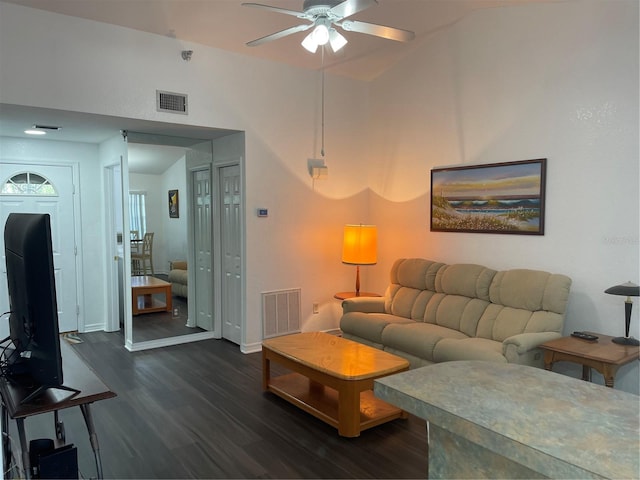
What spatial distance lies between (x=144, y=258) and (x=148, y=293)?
423 mm

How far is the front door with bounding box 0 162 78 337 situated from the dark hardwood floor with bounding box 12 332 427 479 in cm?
164

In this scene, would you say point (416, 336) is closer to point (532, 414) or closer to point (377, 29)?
point (377, 29)

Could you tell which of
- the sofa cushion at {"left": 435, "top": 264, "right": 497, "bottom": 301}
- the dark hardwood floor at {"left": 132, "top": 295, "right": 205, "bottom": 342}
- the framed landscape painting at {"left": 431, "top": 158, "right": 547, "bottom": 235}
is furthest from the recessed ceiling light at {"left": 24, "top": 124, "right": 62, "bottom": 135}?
the sofa cushion at {"left": 435, "top": 264, "right": 497, "bottom": 301}

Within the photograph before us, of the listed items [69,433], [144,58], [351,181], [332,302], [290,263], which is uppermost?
[144,58]

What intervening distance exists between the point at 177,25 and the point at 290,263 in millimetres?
2659

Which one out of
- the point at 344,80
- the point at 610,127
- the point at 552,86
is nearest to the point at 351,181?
the point at 344,80

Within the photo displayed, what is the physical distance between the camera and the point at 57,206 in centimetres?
529

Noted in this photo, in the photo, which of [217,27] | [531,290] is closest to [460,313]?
[531,290]

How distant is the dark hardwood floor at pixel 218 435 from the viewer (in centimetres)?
268

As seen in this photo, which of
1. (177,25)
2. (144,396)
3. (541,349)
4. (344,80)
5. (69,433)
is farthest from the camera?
(344,80)

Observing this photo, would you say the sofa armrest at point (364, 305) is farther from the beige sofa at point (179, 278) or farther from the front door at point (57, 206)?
the front door at point (57, 206)

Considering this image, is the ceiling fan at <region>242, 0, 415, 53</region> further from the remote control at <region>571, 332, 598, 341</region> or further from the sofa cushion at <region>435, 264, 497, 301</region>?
the remote control at <region>571, 332, 598, 341</region>

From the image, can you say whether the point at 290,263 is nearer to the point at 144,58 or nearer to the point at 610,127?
the point at 144,58

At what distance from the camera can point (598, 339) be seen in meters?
3.43
